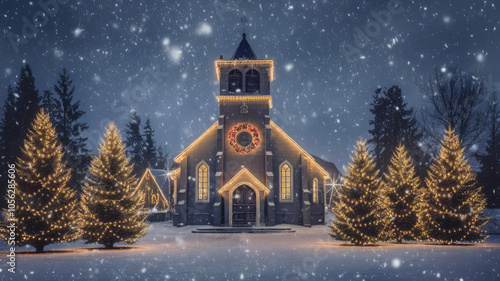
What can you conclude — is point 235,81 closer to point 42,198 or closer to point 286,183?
point 286,183

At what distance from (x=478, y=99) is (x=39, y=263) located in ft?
107

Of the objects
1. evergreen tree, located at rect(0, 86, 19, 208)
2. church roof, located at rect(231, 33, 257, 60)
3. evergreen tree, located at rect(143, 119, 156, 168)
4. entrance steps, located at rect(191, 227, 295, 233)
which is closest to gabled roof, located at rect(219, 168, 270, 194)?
entrance steps, located at rect(191, 227, 295, 233)

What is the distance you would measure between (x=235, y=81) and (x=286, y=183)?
10.7m

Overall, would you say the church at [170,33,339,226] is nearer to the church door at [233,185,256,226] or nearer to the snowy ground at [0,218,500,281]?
the church door at [233,185,256,226]

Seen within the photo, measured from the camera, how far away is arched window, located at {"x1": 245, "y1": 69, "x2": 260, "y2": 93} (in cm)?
3816

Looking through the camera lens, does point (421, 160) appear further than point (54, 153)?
Yes

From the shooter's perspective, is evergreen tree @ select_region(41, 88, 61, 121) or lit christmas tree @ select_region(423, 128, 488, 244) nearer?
lit christmas tree @ select_region(423, 128, 488, 244)

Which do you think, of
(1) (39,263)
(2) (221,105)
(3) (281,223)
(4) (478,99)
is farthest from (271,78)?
(1) (39,263)

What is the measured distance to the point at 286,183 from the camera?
3697cm

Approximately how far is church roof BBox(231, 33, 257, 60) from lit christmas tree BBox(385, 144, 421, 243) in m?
18.8

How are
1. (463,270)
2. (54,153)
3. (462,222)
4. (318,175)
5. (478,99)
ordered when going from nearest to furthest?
(463,270) < (54,153) < (462,222) < (478,99) < (318,175)

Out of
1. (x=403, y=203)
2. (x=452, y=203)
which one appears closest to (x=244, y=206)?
(x=403, y=203)

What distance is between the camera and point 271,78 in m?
40.6

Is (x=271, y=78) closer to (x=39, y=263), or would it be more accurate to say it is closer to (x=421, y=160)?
(x=421, y=160)
